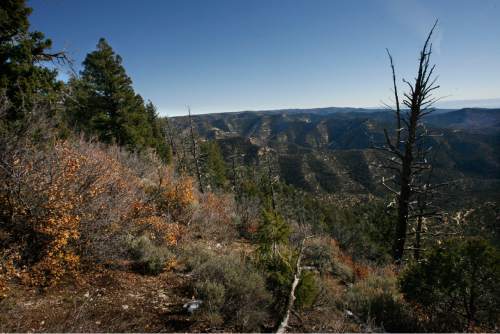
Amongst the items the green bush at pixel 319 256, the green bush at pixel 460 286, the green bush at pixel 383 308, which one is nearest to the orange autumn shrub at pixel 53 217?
the green bush at pixel 383 308

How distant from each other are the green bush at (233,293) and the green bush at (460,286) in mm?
3299

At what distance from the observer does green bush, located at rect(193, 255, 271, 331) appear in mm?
4477

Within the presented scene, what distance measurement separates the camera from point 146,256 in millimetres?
6242

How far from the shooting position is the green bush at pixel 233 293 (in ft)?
14.7

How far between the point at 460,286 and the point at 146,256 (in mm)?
6698

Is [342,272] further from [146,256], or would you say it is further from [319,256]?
[146,256]

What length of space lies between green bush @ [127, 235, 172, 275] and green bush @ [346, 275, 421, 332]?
4.34m

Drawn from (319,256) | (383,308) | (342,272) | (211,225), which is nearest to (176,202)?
(211,225)

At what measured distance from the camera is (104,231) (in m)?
5.76

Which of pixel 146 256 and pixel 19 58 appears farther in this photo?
pixel 19 58

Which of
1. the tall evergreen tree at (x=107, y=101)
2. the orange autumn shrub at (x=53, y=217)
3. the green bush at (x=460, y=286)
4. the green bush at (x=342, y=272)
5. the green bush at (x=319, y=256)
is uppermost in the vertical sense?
the tall evergreen tree at (x=107, y=101)

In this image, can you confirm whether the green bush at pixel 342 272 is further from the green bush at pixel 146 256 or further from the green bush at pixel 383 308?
the green bush at pixel 146 256

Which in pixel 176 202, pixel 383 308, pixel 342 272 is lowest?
pixel 342 272

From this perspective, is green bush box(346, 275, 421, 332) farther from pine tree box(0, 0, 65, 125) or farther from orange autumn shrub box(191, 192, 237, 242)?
pine tree box(0, 0, 65, 125)
